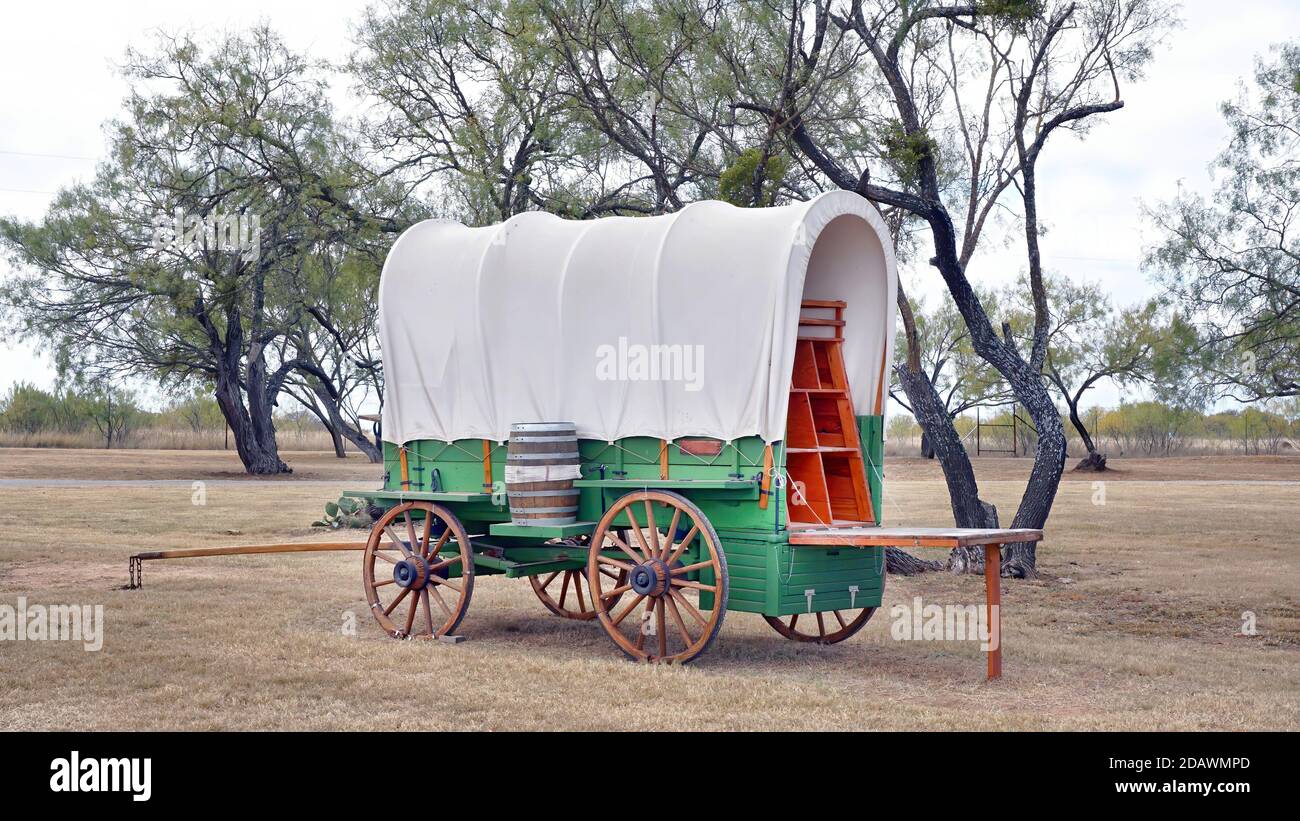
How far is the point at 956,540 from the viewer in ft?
26.4

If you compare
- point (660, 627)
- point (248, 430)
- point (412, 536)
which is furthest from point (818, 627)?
point (248, 430)

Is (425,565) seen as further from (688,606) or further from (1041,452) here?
(1041,452)

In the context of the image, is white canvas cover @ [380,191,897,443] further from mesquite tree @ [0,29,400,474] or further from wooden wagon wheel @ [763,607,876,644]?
mesquite tree @ [0,29,400,474]

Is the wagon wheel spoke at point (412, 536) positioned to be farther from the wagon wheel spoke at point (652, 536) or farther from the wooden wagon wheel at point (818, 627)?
the wooden wagon wheel at point (818, 627)

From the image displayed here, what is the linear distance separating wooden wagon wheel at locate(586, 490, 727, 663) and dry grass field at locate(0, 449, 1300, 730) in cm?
30

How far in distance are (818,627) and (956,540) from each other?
291 centimetres

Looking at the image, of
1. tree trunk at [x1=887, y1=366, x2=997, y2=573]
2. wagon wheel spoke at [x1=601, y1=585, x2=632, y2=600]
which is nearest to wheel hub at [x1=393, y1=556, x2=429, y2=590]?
wagon wheel spoke at [x1=601, y1=585, x2=632, y2=600]

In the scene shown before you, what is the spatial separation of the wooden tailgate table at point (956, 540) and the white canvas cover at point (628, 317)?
0.80 meters

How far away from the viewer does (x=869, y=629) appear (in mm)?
11367

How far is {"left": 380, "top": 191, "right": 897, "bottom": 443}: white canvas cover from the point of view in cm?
908

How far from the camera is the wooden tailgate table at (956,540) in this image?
8164 mm

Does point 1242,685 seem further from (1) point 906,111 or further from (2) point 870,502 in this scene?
A: (1) point 906,111

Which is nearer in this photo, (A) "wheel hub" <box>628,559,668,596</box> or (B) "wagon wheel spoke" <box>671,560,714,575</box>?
(B) "wagon wheel spoke" <box>671,560,714,575</box>

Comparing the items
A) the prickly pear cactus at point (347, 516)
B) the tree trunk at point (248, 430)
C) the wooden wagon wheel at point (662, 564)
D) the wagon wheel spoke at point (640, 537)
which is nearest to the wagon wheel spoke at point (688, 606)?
the wooden wagon wheel at point (662, 564)
